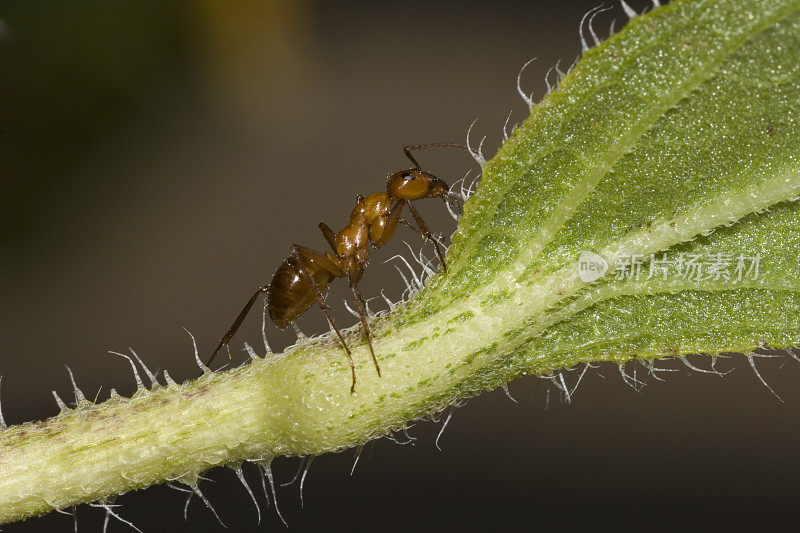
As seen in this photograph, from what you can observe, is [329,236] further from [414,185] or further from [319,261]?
[414,185]

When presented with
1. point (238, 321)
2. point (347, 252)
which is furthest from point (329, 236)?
point (238, 321)

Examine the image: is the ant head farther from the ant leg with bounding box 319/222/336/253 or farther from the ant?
the ant leg with bounding box 319/222/336/253

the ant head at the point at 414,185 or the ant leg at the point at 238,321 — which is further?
the ant head at the point at 414,185

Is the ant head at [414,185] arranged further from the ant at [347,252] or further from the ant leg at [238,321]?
the ant leg at [238,321]

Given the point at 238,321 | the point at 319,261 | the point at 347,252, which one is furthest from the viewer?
the point at 347,252

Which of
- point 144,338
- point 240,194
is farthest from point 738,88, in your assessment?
point 240,194

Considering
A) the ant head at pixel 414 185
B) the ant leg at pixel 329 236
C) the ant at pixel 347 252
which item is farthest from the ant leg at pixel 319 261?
the ant head at pixel 414 185

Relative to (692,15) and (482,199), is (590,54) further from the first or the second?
(482,199)

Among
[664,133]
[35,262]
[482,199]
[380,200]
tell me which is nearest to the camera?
[664,133]
